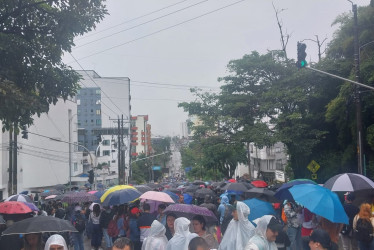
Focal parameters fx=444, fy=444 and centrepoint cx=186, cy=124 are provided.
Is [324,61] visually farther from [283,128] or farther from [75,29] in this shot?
[75,29]

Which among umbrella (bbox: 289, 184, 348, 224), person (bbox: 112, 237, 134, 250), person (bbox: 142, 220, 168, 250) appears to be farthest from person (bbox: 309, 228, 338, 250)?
person (bbox: 142, 220, 168, 250)

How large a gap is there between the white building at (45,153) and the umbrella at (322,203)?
30867mm

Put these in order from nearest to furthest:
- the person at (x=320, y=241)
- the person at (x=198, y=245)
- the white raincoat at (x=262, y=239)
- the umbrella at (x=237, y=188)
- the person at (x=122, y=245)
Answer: the person at (x=320, y=241)
the person at (x=122, y=245)
the person at (x=198, y=245)
the white raincoat at (x=262, y=239)
the umbrella at (x=237, y=188)

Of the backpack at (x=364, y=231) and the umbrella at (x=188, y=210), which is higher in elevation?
the umbrella at (x=188, y=210)

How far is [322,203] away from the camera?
7.92 metres

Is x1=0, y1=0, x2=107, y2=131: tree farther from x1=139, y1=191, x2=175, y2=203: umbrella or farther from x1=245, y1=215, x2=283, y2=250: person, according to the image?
x1=245, y1=215, x2=283, y2=250: person

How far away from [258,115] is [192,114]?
4385 mm

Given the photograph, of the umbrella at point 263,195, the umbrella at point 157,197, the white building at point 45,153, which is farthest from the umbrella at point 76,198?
the white building at point 45,153

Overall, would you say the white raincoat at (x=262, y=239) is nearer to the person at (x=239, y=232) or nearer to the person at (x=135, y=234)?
the person at (x=239, y=232)

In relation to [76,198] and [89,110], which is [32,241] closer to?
[76,198]

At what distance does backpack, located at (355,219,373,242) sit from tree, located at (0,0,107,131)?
22.2 feet

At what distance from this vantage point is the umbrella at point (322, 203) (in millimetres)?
7750

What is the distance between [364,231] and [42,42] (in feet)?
26.5

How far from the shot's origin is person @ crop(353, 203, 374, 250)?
7.95m
